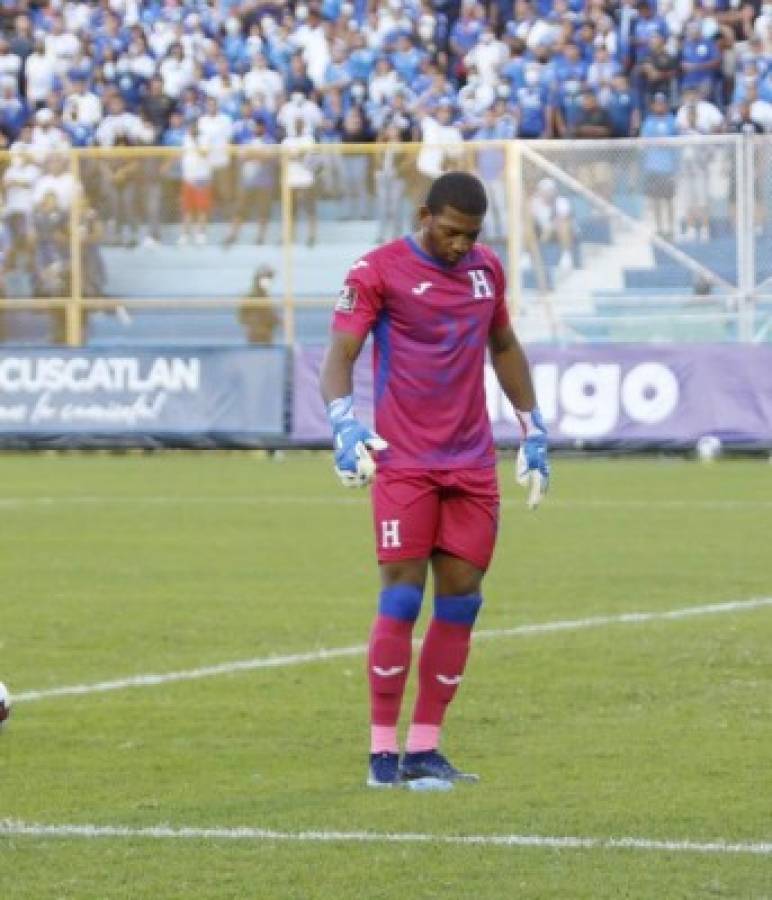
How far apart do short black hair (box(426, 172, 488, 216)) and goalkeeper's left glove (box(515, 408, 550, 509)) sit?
3.15 ft

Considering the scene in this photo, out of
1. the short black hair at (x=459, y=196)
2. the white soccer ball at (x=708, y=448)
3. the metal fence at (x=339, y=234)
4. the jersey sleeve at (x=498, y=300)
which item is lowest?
the white soccer ball at (x=708, y=448)

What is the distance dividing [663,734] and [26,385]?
748 inches

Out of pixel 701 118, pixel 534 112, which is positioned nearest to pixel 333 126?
pixel 534 112

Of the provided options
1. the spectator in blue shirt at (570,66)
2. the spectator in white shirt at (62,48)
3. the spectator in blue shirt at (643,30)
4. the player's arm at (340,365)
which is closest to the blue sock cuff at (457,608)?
the player's arm at (340,365)

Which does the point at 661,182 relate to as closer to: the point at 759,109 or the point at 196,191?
the point at 759,109

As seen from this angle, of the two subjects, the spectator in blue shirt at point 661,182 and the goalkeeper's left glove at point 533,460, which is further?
the spectator in blue shirt at point 661,182

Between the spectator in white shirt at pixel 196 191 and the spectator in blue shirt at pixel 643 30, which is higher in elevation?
the spectator in blue shirt at pixel 643 30

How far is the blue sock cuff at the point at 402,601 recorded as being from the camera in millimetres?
8539

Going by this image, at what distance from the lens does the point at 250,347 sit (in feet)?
88.8

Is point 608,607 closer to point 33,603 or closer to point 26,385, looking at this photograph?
point 33,603

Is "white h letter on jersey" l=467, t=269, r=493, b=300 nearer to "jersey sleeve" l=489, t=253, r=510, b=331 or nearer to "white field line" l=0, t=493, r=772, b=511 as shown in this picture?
"jersey sleeve" l=489, t=253, r=510, b=331

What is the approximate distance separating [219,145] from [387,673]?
912 inches

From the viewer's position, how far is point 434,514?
28.2 feet

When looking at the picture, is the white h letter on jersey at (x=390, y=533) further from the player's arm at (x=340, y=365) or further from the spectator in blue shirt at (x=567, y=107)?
the spectator in blue shirt at (x=567, y=107)
